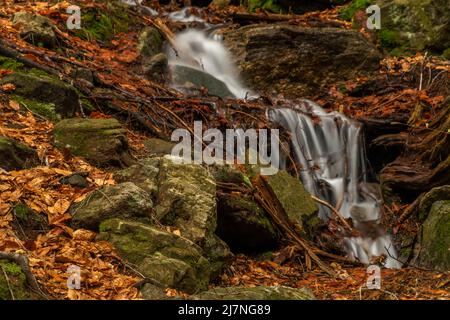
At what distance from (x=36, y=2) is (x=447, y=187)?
841 cm

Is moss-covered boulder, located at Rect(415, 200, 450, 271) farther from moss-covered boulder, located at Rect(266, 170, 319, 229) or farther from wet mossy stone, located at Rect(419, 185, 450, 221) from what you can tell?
moss-covered boulder, located at Rect(266, 170, 319, 229)

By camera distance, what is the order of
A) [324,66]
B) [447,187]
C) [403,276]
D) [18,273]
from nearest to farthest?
[18,273] → [403,276] → [447,187] → [324,66]

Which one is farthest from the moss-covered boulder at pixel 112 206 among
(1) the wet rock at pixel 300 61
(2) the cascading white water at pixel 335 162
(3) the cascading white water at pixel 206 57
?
(1) the wet rock at pixel 300 61

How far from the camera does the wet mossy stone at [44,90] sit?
20.3 feet

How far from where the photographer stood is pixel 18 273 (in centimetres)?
321

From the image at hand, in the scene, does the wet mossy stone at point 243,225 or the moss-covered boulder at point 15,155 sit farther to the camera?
the wet mossy stone at point 243,225

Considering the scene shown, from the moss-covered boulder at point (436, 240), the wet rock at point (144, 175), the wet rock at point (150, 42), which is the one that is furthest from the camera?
the wet rock at point (150, 42)

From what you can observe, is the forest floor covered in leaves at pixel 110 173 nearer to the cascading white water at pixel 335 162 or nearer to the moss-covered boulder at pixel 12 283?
the moss-covered boulder at pixel 12 283

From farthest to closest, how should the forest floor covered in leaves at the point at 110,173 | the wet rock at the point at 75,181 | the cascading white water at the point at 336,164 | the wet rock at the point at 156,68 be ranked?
the wet rock at the point at 156,68
the cascading white water at the point at 336,164
the wet rock at the point at 75,181
the forest floor covered in leaves at the point at 110,173

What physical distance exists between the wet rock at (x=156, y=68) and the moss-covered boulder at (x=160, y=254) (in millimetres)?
5749

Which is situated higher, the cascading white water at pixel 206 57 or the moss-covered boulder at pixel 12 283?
the cascading white water at pixel 206 57
